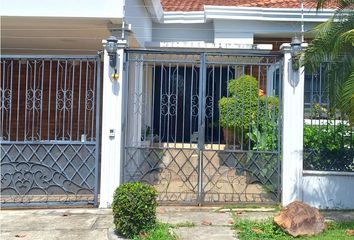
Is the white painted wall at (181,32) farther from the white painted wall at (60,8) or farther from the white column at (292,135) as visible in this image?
the white column at (292,135)

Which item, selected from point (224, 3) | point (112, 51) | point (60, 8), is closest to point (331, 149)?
point (112, 51)

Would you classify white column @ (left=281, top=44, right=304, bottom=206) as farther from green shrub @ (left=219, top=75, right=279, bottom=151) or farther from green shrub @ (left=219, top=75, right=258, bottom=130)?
green shrub @ (left=219, top=75, right=258, bottom=130)

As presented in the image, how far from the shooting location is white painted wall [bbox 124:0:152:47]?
30.3ft

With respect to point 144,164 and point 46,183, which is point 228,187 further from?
point 46,183

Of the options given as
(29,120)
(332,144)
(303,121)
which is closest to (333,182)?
(332,144)

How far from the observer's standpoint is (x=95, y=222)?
7090mm

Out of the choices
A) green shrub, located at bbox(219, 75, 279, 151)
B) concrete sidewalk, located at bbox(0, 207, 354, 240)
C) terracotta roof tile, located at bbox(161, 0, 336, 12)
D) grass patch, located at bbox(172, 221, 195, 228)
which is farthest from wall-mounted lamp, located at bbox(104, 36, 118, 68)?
terracotta roof tile, located at bbox(161, 0, 336, 12)

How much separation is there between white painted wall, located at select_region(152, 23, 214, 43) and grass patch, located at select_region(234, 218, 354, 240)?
712cm

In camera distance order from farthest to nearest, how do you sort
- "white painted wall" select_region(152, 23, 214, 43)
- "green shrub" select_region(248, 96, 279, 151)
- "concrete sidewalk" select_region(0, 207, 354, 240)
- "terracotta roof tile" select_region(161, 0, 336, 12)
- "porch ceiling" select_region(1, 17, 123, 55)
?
1. "white painted wall" select_region(152, 23, 214, 43)
2. "terracotta roof tile" select_region(161, 0, 336, 12)
3. "porch ceiling" select_region(1, 17, 123, 55)
4. "green shrub" select_region(248, 96, 279, 151)
5. "concrete sidewalk" select_region(0, 207, 354, 240)

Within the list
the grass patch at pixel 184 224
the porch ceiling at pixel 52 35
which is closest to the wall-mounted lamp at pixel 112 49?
the porch ceiling at pixel 52 35

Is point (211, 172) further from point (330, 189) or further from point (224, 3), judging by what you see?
point (224, 3)

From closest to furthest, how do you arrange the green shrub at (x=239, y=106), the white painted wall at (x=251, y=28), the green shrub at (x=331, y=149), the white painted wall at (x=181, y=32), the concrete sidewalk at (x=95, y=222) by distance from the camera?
the concrete sidewalk at (x=95, y=222) < the green shrub at (x=331, y=149) < the green shrub at (x=239, y=106) < the white painted wall at (x=251, y=28) < the white painted wall at (x=181, y=32)

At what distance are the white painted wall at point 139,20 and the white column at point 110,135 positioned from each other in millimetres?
1558

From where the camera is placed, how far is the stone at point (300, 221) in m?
6.16
